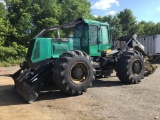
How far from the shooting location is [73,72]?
934cm

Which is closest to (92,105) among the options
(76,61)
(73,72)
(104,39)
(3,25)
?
(73,72)

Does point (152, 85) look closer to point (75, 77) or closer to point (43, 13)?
point (75, 77)

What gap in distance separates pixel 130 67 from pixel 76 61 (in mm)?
2915

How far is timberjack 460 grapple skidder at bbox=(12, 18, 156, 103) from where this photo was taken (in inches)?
353

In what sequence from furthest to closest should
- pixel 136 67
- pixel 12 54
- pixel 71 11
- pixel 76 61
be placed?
pixel 71 11, pixel 12 54, pixel 136 67, pixel 76 61

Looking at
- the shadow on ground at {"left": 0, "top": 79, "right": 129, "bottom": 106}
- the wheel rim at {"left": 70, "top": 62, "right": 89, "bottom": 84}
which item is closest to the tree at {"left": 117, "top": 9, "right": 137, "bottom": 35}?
the shadow on ground at {"left": 0, "top": 79, "right": 129, "bottom": 106}

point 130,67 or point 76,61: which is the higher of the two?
point 76,61

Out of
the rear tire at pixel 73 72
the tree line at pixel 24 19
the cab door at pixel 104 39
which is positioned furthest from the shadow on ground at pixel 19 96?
the tree line at pixel 24 19

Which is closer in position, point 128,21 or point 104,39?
point 104,39

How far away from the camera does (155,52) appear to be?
24.8m

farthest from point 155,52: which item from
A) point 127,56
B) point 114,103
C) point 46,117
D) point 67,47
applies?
point 46,117

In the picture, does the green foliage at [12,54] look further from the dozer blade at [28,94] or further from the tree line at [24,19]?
the dozer blade at [28,94]

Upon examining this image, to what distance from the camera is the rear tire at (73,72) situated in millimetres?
8891

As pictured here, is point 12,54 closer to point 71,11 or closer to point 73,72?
point 71,11
